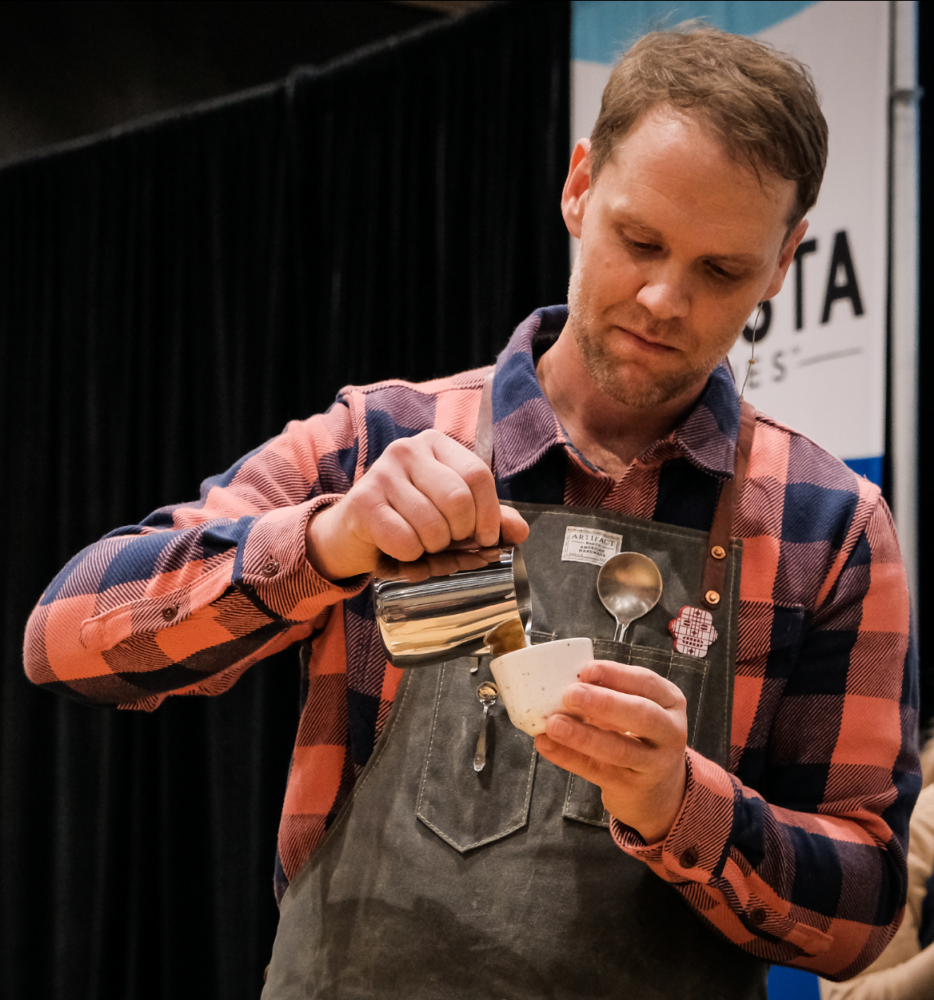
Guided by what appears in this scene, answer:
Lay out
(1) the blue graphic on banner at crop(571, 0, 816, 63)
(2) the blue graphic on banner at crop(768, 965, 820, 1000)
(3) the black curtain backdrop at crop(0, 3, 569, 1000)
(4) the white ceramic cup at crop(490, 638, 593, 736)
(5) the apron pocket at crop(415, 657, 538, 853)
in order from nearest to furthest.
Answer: (4) the white ceramic cup at crop(490, 638, 593, 736)
(5) the apron pocket at crop(415, 657, 538, 853)
(2) the blue graphic on banner at crop(768, 965, 820, 1000)
(1) the blue graphic on banner at crop(571, 0, 816, 63)
(3) the black curtain backdrop at crop(0, 3, 569, 1000)

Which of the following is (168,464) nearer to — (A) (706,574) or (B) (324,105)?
(B) (324,105)

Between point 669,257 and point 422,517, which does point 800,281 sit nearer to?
point 669,257

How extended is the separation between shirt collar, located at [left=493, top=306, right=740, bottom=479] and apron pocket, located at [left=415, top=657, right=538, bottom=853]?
251 millimetres

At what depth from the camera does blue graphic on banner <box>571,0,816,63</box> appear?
2.08 metres

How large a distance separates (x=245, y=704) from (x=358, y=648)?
178 cm

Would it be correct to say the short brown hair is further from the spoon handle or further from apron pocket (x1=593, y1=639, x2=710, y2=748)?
A: the spoon handle

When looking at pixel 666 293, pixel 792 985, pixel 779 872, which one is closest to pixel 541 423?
pixel 666 293

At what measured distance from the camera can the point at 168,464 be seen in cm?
302

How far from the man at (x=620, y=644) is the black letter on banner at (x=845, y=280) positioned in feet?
2.30

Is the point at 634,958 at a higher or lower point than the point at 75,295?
lower

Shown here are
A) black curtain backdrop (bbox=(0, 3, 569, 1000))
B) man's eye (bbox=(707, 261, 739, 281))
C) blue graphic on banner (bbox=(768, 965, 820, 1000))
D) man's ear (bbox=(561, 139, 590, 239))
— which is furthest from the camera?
black curtain backdrop (bbox=(0, 3, 569, 1000))

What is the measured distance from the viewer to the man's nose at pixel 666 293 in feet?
3.62

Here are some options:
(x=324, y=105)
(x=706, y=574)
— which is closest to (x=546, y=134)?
(x=324, y=105)

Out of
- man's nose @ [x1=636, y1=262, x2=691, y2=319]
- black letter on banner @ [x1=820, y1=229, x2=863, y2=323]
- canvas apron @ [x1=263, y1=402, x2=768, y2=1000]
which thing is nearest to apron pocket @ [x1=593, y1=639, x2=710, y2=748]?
canvas apron @ [x1=263, y1=402, x2=768, y2=1000]
